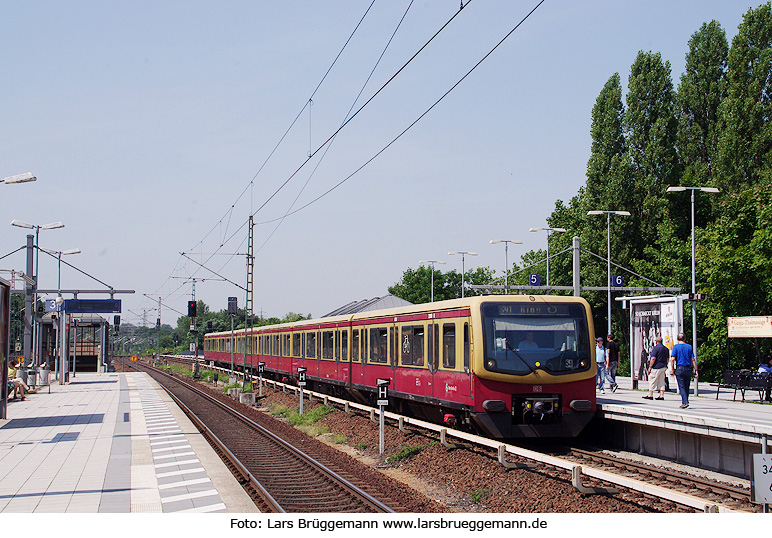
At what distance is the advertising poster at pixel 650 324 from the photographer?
22.3 m

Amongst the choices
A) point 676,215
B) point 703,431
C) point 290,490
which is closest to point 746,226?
point 676,215

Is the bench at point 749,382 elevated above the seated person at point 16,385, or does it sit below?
above

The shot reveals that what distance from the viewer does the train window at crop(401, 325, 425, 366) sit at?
17.7 meters

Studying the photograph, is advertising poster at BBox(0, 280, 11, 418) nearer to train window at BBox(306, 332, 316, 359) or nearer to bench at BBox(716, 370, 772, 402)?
train window at BBox(306, 332, 316, 359)

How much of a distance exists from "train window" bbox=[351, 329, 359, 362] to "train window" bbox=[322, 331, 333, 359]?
309cm

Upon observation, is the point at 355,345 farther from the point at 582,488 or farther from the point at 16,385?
the point at 16,385

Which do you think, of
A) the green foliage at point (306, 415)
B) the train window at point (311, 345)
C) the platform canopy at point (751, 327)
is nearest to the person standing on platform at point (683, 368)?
the platform canopy at point (751, 327)

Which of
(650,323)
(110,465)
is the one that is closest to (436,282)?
(650,323)

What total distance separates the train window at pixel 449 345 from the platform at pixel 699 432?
9.77ft

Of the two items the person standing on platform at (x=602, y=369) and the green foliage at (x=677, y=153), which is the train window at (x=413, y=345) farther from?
the green foliage at (x=677, y=153)

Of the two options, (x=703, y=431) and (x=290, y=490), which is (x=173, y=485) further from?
(x=703, y=431)

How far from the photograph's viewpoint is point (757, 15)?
4559cm

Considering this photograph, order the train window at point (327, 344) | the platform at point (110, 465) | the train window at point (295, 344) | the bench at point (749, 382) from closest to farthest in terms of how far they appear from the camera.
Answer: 1. the platform at point (110, 465)
2. the bench at point (749, 382)
3. the train window at point (327, 344)
4. the train window at point (295, 344)

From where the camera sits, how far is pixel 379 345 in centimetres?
2125
